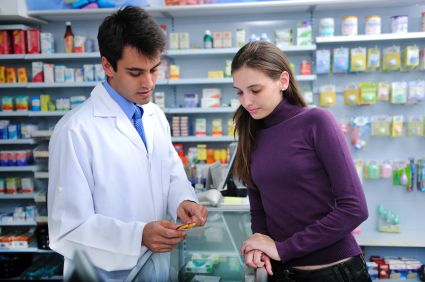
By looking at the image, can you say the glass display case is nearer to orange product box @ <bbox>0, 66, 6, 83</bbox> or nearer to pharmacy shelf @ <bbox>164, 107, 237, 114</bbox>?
pharmacy shelf @ <bbox>164, 107, 237, 114</bbox>

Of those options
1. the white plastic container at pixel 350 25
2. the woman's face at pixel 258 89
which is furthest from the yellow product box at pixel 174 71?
the woman's face at pixel 258 89

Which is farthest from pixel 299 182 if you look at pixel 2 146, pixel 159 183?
pixel 2 146

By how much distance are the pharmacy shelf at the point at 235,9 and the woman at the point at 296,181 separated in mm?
2921

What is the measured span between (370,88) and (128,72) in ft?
10.7

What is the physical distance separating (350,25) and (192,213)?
10.6 feet

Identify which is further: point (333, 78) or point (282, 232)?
point (333, 78)

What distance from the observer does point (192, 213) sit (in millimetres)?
1810

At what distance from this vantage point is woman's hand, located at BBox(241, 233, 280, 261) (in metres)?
1.38

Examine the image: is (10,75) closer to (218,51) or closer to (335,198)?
(218,51)

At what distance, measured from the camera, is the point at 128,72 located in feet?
5.63

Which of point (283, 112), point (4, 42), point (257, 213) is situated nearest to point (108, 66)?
point (283, 112)

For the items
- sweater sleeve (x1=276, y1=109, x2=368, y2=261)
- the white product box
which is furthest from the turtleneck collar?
the white product box

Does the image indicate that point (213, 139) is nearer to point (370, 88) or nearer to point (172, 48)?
point (172, 48)

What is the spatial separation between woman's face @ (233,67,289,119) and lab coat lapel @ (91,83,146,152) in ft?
1.86
